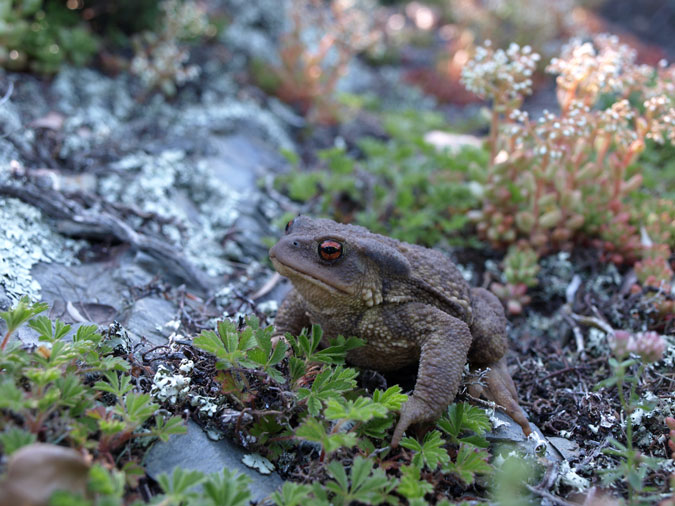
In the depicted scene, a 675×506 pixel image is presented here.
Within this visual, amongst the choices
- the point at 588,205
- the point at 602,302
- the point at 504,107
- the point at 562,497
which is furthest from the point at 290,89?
the point at 562,497

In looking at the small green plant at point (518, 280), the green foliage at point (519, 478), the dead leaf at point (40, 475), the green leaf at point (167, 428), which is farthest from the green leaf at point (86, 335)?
the small green plant at point (518, 280)

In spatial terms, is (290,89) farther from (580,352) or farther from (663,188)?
(580,352)

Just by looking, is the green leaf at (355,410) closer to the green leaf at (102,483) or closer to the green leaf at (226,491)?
the green leaf at (226,491)

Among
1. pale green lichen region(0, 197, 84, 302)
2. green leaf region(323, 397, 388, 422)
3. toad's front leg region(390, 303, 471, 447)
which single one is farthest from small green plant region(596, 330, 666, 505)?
pale green lichen region(0, 197, 84, 302)

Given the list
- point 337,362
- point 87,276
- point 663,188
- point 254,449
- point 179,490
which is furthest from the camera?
point 663,188

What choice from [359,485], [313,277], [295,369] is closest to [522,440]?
[359,485]

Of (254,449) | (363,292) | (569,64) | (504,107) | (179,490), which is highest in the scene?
(569,64)

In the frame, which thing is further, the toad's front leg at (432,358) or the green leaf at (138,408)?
the toad's front leg at (432,358)
